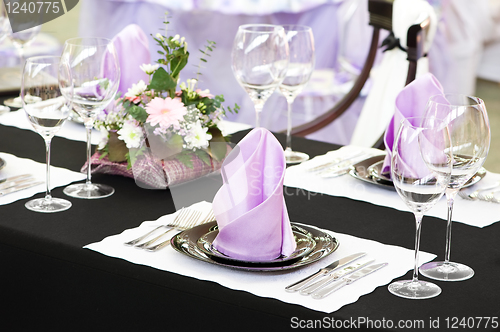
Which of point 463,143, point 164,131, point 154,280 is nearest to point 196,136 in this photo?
point 164,131

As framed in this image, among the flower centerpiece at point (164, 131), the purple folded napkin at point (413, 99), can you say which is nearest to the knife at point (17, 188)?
the flower centerpiece at point (164, 131)

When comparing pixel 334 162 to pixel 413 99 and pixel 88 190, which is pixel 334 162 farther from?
pixel 88 190

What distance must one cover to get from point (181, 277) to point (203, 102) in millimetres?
521

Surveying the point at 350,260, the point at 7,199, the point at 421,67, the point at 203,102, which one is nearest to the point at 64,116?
the point at 7,199

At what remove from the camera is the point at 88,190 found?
129 cm

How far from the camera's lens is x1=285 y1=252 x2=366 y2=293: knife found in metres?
0.91

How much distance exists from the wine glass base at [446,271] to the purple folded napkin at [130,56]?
0.97 m

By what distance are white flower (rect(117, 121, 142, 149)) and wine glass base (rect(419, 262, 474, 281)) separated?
0.60 meters

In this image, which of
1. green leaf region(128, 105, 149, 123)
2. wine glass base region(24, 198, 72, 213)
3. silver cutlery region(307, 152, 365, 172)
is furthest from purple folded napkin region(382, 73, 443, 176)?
wine glass base region(24, 198, 72, 213)

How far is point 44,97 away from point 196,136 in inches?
11.6

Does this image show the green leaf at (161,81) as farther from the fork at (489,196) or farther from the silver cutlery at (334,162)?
the fork at (489,196)

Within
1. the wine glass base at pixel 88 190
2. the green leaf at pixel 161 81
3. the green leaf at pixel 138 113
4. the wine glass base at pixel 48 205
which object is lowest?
the wine glass base at pixel 48 205

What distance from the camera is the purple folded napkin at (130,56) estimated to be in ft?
5.59

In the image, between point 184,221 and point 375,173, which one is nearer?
point 184,221
